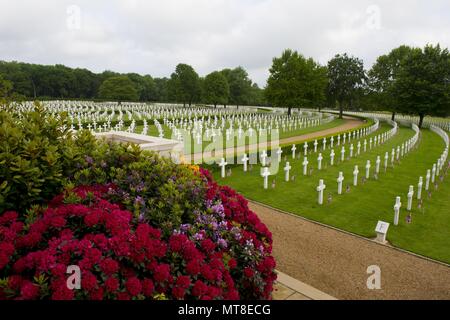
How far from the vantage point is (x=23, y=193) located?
3.79 metres

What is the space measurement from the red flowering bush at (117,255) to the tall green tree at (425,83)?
36947mm

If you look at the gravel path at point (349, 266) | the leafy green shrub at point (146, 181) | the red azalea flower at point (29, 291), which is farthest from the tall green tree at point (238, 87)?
the red azalea flower at point (29, 291)

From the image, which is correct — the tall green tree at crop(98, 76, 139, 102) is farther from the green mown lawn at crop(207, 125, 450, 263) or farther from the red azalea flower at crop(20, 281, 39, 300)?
the red azalea flower at crop(20, 281, 39, 300)

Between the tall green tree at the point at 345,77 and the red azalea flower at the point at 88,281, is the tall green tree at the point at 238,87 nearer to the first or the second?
the tall green tree at the point at 345,77

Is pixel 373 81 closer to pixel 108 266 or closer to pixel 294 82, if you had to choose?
pixel 294 82

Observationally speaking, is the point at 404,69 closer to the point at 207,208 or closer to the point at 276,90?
the point at 276,90

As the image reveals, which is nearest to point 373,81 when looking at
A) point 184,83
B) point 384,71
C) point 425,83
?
point 384,71

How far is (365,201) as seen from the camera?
34.9 ft

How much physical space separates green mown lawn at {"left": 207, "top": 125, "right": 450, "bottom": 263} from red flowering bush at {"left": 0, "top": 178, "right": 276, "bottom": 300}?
207 inches

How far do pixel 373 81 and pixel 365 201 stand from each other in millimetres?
42156

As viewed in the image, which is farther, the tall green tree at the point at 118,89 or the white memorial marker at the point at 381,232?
the tall green tree at the point at 118,89

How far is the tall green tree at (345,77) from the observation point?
4766 cm

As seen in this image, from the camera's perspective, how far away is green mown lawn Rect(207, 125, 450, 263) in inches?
319

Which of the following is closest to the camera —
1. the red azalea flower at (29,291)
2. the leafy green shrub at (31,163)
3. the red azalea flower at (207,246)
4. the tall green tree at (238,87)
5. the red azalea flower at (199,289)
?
the red azalea flower at (29,291)
